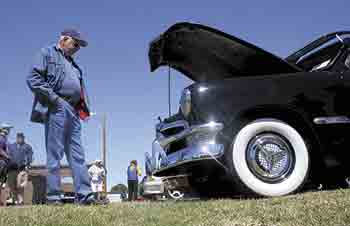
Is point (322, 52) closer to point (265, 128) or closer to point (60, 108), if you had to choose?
point (265, 128)

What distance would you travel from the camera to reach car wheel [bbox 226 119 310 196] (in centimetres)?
369

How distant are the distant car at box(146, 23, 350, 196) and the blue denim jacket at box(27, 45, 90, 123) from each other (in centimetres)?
131

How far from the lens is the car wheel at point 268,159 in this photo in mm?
3686

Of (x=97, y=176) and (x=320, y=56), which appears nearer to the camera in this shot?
(x=320, y=56)

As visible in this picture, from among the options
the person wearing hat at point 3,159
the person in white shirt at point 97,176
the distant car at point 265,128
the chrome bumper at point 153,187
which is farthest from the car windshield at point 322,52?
the person in white shirt at point 97,176

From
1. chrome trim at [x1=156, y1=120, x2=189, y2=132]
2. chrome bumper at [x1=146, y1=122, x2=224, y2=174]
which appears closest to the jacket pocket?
chrome trim at [x1=156, y1=120, x2=189, y2=132]

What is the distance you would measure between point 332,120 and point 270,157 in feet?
2.13

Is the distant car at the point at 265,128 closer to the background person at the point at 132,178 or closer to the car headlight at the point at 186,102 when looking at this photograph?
the car headlight at the point at 186,102

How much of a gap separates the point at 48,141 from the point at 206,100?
1.66 m

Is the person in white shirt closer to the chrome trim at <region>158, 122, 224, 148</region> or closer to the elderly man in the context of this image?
the elderly man

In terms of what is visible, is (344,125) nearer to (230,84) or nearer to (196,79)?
(230,84)

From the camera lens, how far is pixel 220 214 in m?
2.93

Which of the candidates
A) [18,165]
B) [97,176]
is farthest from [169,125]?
[97,176]

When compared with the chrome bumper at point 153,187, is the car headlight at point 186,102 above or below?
above
